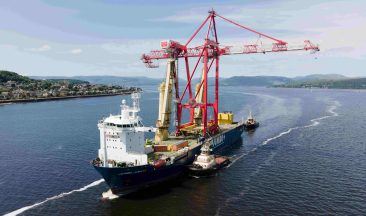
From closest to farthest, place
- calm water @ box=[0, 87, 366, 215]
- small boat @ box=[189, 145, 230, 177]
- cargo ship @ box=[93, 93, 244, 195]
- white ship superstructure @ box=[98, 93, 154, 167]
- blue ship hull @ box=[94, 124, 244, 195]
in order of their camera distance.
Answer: calm water @ box=[0, 87, 366, 215] → blue ship hull @ box=[94, 124, 244, 195] → cargo ship @ box=[93, 93, 244, 195] → white ship superstructure @ box=[98, 93, 154, 167] → small boat @ box=[189, 145, 230, 177]

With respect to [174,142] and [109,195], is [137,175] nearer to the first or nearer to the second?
[109,195]

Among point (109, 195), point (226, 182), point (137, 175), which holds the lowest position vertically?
point (109, 195)

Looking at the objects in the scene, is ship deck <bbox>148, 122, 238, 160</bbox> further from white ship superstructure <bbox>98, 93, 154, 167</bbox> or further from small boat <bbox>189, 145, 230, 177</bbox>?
white ship superstructure <bbox>98, 93, 154, 167</bbox>

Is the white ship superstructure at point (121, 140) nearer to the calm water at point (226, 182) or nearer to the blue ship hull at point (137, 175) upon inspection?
the blue ship hull at point (137, 175)

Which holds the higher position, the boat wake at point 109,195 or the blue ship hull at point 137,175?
the blue ship hull at point 137,175

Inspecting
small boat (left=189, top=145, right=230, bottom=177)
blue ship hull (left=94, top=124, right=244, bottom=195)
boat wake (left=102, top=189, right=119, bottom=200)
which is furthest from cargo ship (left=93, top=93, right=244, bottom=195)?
small boat (left=189, top=145, right=230, bottom=177)

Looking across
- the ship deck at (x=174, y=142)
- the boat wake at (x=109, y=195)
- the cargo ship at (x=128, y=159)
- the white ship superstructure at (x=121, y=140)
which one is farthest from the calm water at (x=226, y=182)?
the ship deck at (x=174, y=142)

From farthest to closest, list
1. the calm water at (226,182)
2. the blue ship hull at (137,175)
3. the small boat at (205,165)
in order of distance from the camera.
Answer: the small boat at (205,165), the blue ship hull at (137,175), the calm water at (226,182)

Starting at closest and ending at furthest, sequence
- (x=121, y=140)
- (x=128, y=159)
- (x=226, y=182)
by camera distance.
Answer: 1. (x=121, y=140)
2. (x=128, y=159)
3. (x=226, y=182)

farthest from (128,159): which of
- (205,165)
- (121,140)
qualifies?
(205,165)
